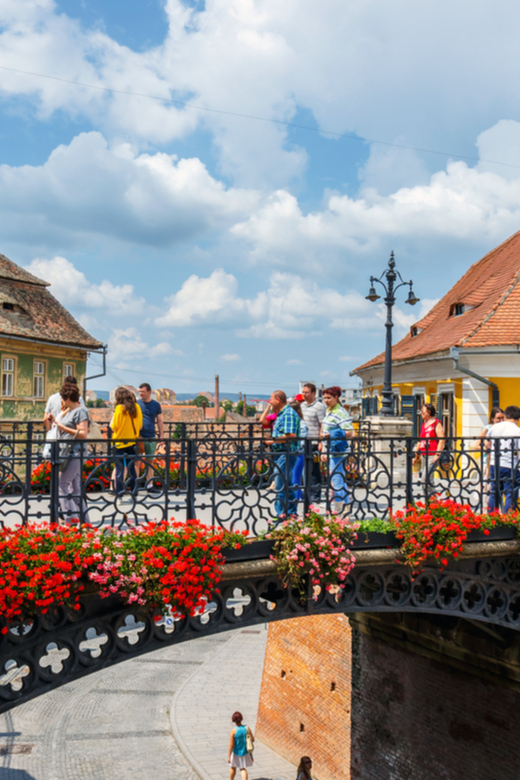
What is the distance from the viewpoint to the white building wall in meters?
16.2

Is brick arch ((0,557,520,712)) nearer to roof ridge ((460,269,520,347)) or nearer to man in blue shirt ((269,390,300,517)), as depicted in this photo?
man in blue shirt ((269,390,300,517))

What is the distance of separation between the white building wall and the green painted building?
1851cm

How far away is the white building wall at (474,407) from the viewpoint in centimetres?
1619

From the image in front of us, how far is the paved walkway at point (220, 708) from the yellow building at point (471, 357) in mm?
9548

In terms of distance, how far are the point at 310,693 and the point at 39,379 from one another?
1894cm

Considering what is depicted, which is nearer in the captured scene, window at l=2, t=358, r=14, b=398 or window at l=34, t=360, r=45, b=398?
window at l=2, t=358, r=14, b=398

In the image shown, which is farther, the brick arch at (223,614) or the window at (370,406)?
Answer: the window at (370,406)

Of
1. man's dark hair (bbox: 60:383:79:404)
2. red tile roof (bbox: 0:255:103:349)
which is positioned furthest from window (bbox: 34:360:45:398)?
man's dark hair (bbox: 60:383:79:404)

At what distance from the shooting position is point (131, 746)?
17453mm

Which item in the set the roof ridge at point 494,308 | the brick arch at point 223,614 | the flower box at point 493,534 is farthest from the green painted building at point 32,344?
the flower box at point 493,534

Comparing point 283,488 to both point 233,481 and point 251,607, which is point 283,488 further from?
point 251,607

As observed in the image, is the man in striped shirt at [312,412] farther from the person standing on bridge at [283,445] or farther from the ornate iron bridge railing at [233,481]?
the person standing on bridge at [283,445]

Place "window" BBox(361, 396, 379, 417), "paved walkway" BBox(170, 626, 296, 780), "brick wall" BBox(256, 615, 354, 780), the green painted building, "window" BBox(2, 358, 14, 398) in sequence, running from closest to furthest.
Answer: "brick wall" BBox(256, 615, 354, 780), "paved walkway" BBox(170, 626, 296, 780), "window" BBox(361, 396, 379, 417), "window" BBox(2, 358, 14, 398), the green painted building

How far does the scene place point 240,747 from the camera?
1502cm
